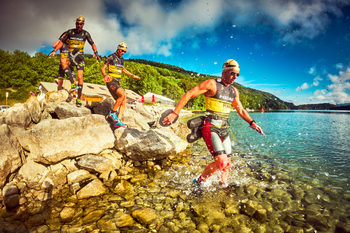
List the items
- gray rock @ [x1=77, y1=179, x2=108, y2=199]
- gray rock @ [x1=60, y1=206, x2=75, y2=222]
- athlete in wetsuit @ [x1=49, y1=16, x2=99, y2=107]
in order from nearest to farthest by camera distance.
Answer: gray rock @ [x1=60, y1=206, x2=75, y2=222]
gray rock @ [x1=77, y1=179, x2=108, y2=199]
athlete in wetsuit @ [x1=49, y1=16, x2=99, y2=107]

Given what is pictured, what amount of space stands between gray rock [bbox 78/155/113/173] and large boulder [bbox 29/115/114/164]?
1.51 feet

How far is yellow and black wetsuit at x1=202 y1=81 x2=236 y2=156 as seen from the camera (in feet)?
14.8

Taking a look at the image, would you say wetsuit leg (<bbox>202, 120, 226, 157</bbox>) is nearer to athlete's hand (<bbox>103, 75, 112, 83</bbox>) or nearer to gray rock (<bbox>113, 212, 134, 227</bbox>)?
gray rock (<bbox>113, 212, 134, 227</bbox>)

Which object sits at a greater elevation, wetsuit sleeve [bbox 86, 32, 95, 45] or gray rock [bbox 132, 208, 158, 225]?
wetsuit sleeve [bbox 86, 32, 95, 45]

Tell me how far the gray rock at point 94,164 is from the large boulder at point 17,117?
4.04 metres

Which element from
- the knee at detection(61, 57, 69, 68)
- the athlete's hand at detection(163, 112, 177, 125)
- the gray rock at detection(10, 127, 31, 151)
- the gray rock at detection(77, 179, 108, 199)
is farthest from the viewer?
the knee at detection(61, 57, 69, 68)

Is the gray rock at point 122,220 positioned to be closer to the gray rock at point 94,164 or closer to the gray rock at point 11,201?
the gray rock at point 94,164

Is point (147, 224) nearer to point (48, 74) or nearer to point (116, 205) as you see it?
point (116, 205)

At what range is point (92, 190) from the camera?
4.47m

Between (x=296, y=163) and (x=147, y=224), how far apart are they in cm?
767

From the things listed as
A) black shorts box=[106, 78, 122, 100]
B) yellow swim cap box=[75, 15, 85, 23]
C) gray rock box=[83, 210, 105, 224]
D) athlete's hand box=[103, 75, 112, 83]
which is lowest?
gray rock box=[83, 210, 105, 224]

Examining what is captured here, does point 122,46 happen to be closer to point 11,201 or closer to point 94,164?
point 94,164

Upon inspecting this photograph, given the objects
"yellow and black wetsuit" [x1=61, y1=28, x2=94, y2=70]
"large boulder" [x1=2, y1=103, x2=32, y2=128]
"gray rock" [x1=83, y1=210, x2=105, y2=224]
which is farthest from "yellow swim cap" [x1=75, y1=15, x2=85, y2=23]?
"gray rock" [x1=83, y1=210, x2=105, y2=224]

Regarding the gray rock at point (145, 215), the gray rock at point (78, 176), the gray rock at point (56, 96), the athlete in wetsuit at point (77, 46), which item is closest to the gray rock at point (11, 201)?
the gray rock at point (78, 176)
